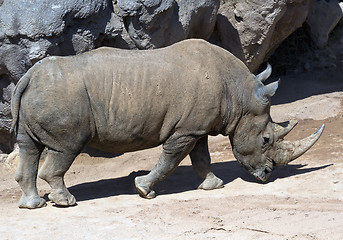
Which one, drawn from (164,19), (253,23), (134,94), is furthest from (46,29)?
(253,23)

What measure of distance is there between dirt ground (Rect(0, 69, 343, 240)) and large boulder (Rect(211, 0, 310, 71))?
6.70 ft

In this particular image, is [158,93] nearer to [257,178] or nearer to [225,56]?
[225,56]

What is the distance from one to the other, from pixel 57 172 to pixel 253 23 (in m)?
5.25

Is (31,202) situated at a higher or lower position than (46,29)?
lower

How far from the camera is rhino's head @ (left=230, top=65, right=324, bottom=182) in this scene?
7.89 m

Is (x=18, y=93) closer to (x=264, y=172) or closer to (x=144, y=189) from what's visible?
(x=144, y=189)

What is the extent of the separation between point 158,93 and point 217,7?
3614 millimetres

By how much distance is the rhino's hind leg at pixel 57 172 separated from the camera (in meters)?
7.12

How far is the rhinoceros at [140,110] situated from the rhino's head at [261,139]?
13mm

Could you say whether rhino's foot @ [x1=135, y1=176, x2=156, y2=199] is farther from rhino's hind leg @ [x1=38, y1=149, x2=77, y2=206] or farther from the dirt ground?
rhino's hind leg @ [x1=38, y1=149, x2=77, y2=206]

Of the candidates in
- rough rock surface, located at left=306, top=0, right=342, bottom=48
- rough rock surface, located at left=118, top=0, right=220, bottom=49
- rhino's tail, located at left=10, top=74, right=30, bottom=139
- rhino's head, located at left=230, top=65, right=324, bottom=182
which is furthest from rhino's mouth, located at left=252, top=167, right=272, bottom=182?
rough rock surface, located at left=306, top=0, right=342, bottom=48

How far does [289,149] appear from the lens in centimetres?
813

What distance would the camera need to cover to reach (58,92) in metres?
6.93

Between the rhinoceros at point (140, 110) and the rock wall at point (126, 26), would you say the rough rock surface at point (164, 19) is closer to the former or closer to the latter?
the rock wall at point (126, 26)
